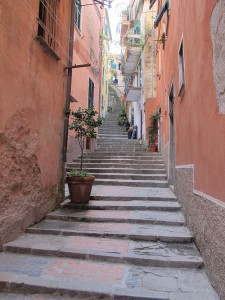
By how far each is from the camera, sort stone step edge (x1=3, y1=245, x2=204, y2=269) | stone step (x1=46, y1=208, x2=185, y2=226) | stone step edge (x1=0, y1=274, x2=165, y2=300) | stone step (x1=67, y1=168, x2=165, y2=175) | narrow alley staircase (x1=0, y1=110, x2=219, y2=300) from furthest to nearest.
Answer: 1. stone step (x1=67, y1=168, x2=165, y2=175)
2. stone step (x1=46, y1=208, x2=185, y2=226)
3. stone step edge (x1=3, y1=245, x2=204, y2=269)
4. narrow alley staircase (x1=0, y1=110, x2=219, y2=300)
5. stone step edge (x1=0, y1=274, x2=165, y2=300)

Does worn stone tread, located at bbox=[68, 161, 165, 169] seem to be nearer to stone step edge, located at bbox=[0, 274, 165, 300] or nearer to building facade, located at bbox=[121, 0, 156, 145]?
building facade, located at bbox=[121, 0, 156, 145]

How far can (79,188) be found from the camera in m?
5.36

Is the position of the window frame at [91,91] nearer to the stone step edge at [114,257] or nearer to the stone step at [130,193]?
the stone step at [130,193]

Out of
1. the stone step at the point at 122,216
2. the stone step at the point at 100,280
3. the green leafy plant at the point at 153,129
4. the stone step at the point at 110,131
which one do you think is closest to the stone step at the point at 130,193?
the stone step at the point at 122,216

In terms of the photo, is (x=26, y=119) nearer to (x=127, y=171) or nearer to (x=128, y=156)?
(x=127, y=171)

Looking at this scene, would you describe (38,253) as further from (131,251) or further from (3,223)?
(131,251)

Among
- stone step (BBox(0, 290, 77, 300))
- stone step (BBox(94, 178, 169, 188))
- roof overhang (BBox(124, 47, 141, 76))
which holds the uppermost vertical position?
roof overhang (BBox(124, 47, 141, 76))

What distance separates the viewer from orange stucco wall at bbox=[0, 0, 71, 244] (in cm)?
346

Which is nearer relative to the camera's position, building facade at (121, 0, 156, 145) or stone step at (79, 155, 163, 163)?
stone step at (79, 155, 163, 163)

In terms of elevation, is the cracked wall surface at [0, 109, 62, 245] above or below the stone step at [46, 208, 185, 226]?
above

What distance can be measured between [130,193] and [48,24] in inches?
169

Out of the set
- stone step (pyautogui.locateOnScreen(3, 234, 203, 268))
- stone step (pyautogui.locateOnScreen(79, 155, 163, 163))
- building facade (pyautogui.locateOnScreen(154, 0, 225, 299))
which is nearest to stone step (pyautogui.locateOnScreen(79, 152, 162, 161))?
stone step (pyautogui.locateOnScreen(79, 155, 163, 163))

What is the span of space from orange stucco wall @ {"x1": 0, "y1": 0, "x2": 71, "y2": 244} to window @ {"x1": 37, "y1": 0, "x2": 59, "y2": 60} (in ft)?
0.47

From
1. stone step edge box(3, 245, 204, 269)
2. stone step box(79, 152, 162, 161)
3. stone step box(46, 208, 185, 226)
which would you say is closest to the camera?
stone step edge box(3, 245, 204, 269)
